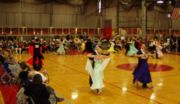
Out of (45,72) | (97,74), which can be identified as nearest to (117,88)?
(97,74)

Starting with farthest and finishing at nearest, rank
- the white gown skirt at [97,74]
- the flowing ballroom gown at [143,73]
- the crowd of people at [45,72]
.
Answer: the flowing ballroom gown at [143,73]
the white gown skirt at [97,74]
the crowd of people at [45,72]

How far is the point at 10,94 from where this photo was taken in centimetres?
766

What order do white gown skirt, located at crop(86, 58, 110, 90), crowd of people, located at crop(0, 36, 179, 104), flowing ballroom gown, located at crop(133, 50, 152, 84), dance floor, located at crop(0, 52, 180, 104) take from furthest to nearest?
flowing ballroom gown, located at crop(133, 50, 152, 84) → white gown skirt, located at crop(86, 58, 110, 90) → dance floor, located at crop(0, 52, 180, 104) → crowd of people, located at crop(0, 36, 179, 104)

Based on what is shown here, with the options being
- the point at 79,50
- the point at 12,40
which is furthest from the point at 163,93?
the point at 12,40

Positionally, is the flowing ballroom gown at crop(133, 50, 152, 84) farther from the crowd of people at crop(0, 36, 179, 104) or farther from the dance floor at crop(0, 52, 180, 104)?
the dance floor at crop(0, 52, 180, 104)

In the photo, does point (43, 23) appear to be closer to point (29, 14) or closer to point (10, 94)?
point (29, 14)

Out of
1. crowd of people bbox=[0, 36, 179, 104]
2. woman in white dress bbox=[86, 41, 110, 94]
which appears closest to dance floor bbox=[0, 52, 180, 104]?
woman in white dress bbox=[86, 41, 110, 94]

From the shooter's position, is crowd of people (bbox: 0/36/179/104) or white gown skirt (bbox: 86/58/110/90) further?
white gown skirt (bbox: 86/58/110/90)

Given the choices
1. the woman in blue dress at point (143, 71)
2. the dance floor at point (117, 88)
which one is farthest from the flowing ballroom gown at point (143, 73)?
the dance floor at point (117, 88)

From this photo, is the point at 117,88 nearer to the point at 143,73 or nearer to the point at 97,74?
the point at 143,73

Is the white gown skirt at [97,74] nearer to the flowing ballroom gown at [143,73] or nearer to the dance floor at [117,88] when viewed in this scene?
the dance floor at [117,88]

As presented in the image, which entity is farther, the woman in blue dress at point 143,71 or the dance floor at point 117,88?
the woman in blue dress at point 143,71

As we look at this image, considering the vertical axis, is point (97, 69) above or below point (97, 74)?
above

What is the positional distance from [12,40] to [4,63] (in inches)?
507
